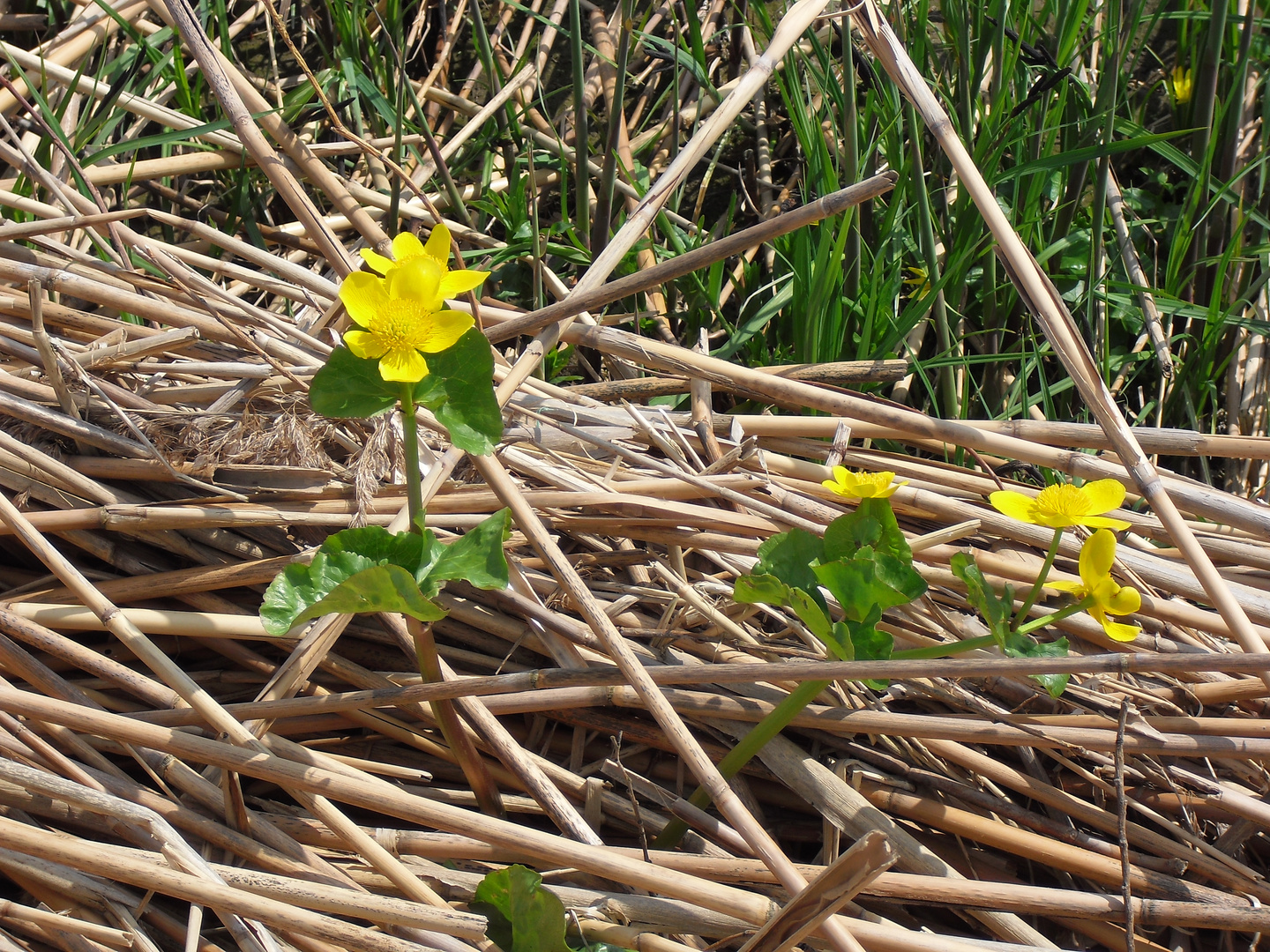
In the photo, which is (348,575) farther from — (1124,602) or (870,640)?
(1124,602)

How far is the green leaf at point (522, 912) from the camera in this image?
75 cm

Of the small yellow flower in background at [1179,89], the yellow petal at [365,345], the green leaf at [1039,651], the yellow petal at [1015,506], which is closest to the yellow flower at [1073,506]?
the yellow petal at [1015,506]

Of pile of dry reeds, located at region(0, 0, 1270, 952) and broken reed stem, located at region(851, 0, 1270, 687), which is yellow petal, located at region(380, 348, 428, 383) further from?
broken reed stem, located at region(851, 0, 1270, 687)

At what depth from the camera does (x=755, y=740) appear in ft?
2.96

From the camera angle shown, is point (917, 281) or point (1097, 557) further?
point (917, 281)

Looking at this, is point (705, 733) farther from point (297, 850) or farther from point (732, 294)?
point (732, 294)

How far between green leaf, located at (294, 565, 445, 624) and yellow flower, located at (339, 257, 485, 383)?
0.15m

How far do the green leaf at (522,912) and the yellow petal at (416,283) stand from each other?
0.45m

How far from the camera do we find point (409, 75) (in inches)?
94.1

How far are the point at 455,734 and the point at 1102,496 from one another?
0.62m

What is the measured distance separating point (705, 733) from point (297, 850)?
0.42 metres

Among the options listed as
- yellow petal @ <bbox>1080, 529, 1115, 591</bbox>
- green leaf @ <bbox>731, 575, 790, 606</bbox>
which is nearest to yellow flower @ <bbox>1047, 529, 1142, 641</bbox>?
yellow petal @ <bbox>1080, 529, 1115, 591</bbox>

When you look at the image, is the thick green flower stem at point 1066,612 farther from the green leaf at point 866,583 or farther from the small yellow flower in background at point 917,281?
the small yellow flower in background at point 917,281

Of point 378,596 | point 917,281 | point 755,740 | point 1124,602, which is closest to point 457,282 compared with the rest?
point 378,596
